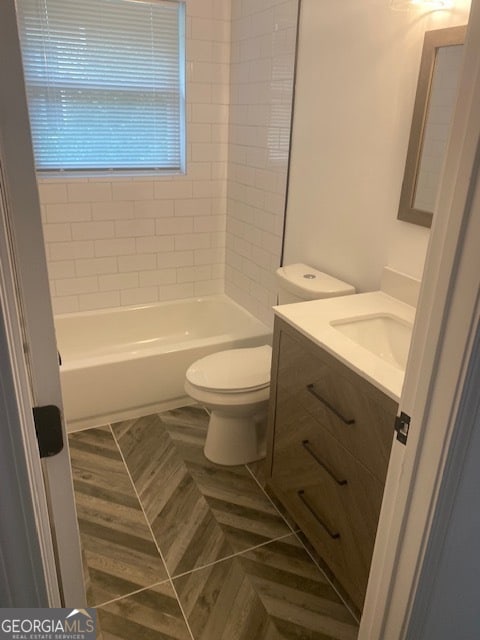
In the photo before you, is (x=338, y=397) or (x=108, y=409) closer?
(x=338, y=397)

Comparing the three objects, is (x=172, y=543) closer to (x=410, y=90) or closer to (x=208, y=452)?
(x=208, y=452)

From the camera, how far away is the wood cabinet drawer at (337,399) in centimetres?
140

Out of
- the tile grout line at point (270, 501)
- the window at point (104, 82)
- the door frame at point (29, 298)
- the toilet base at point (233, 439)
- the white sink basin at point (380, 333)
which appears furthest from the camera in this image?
the window at point (104, 82)

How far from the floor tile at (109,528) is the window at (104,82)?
1648 mm

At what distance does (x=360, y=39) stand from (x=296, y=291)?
103 cm

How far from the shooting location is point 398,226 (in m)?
1.91

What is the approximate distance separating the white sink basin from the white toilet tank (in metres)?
0.29

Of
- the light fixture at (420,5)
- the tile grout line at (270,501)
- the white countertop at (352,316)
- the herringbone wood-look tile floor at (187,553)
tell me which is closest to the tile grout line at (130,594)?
the herringbone wood-look tile floor at (187,553)

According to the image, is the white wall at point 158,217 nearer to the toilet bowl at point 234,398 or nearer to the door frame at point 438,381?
the toilet bowl at point 234,398

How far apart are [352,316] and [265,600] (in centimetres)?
104

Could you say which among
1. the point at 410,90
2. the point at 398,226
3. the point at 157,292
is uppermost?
the point at 410,90

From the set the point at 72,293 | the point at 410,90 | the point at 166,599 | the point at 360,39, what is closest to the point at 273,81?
the point at 360,39

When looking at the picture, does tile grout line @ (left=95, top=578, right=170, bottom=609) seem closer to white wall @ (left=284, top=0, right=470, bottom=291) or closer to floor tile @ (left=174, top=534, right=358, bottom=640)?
floor tile @ (left=174, top=534, right=358, bottom=640)
